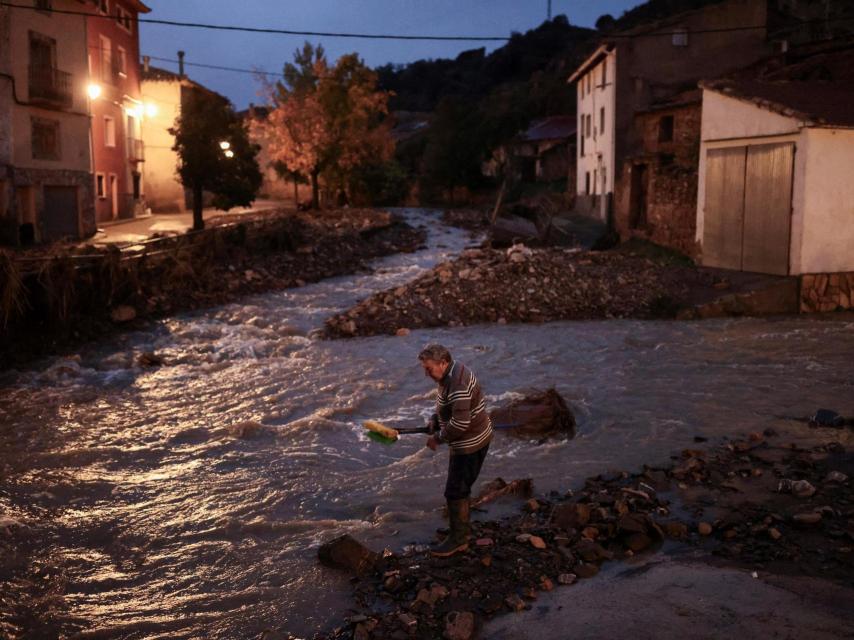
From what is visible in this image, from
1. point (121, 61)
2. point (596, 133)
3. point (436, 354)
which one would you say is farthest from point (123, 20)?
point (436, 354)

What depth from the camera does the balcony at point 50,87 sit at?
2475 cm

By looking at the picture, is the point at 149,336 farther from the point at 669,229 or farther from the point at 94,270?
the point at 669,229

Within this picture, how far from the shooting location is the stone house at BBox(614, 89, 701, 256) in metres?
20.3

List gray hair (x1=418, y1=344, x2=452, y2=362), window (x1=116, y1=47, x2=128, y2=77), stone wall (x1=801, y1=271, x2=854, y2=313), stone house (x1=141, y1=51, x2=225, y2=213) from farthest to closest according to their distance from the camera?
stone house (x1=141, y1=51, x2=225, y2=213), window (x1=116, y1=47, x2=128, y2=77), stone wall (x1=801, y1=271, x2=854, y2=313), gray hair (x1=418, y1=344, x2=452, y2=362)

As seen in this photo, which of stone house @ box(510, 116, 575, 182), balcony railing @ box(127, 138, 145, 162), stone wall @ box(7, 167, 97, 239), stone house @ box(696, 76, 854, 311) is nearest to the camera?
stone house @ box(696, 76, 854, 311)

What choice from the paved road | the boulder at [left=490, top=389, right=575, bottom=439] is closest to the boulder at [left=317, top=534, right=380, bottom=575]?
the boulder at [left=490, top=389, right=575, bottom=439]

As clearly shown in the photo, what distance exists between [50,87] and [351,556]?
968 inches

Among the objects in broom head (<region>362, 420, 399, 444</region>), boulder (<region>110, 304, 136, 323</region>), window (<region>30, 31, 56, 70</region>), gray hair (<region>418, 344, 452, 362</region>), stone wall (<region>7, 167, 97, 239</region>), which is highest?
window (<region>30, 31, 56, 70</region>)

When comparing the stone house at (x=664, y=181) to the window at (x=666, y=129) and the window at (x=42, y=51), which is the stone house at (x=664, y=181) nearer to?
the window at (x=666, y=129)

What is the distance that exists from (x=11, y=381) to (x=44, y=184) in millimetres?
15313

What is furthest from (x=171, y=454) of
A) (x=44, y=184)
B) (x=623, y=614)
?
(x=44, y=184)

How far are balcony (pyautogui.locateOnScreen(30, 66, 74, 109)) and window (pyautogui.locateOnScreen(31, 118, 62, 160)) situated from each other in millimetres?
711

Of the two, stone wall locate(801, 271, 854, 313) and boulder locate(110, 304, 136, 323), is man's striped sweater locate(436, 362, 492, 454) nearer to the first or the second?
boulder locate(110, 304, 136, 323)

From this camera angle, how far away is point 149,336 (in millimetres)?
15914
